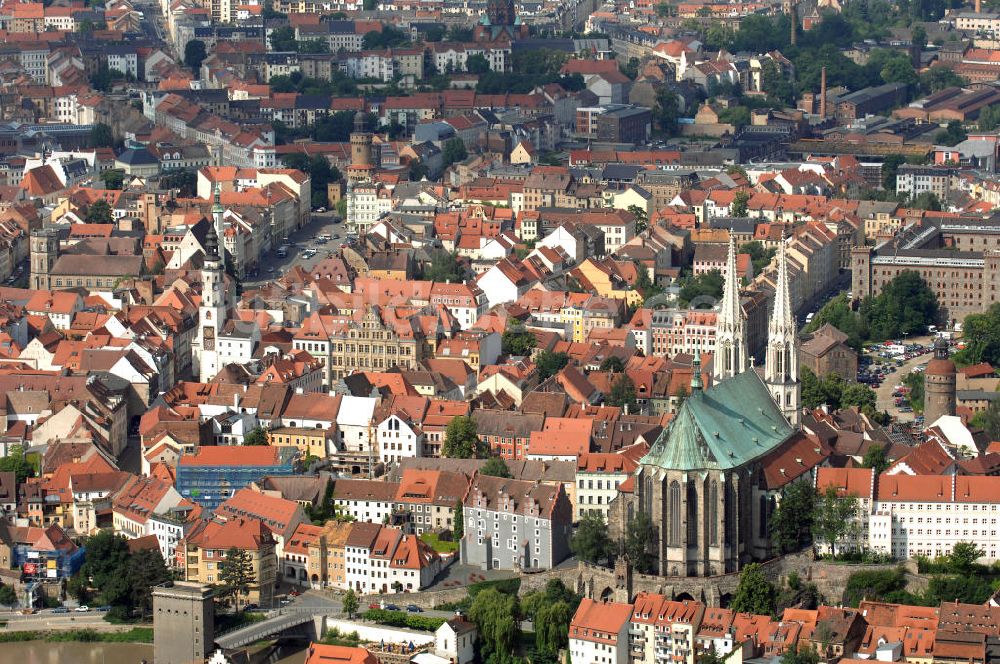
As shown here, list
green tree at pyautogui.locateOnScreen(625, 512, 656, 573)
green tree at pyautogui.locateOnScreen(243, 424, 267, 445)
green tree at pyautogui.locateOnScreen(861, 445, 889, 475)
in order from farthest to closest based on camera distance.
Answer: green tree at pyautogui.locateOnScreen(243, 424, 267, 445), green tree at pyautogui.locateOnScreen(861, 445, 889, 475), green tree at pyautogui.locateOnScreen(625, 512, 656, 573)

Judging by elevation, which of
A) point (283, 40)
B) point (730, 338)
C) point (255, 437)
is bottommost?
point (255, 437)

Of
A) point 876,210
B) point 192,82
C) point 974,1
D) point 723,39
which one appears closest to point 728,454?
point 876,210

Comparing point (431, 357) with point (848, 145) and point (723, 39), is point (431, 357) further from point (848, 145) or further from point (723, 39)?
point (723, 39)

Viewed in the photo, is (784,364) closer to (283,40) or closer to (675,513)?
(675,513)

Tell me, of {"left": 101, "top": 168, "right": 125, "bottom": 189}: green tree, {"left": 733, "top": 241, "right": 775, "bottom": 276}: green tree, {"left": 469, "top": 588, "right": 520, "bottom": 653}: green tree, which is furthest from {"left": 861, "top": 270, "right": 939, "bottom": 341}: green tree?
{"left": 101, "top": 168, "right": 125, "bottom": 189}: green tree

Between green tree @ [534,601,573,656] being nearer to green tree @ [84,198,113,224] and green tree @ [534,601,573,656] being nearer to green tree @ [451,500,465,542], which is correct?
green tree @ [451,500,465,542]

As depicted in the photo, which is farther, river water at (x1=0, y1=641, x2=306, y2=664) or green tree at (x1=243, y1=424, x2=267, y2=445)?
green tree at (x1=243, y1=424, x2=267, y2=445)

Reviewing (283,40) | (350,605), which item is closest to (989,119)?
(283,40)
